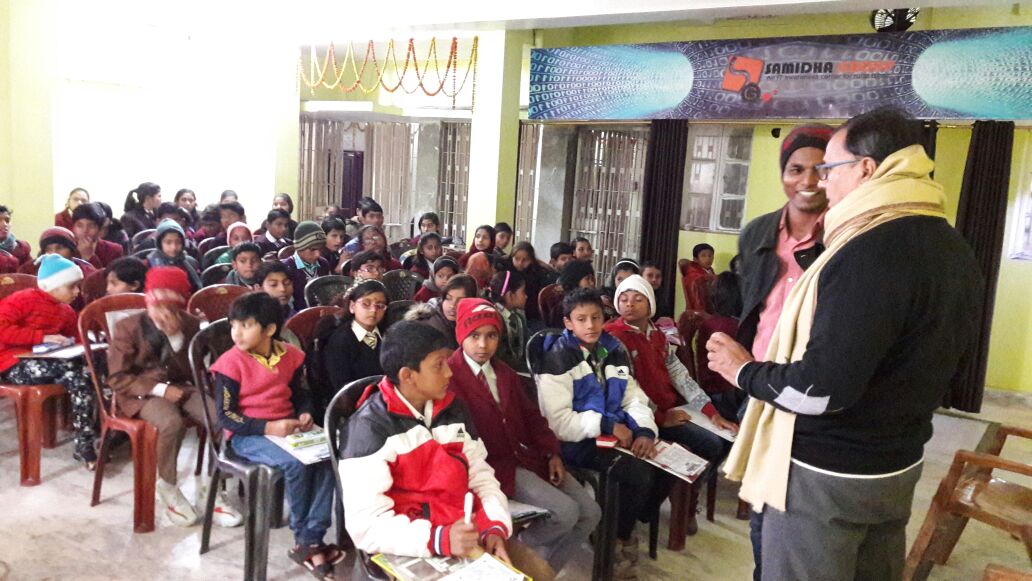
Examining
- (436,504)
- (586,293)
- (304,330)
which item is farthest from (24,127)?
(436,504)

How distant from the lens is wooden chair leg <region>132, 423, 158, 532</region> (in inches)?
115

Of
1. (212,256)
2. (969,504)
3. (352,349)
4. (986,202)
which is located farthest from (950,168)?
(212,256)

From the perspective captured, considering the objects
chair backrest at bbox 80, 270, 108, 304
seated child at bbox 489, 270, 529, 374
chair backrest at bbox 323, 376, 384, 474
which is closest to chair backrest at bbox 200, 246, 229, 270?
chair backrest at bbox 80, 270, 108, 304

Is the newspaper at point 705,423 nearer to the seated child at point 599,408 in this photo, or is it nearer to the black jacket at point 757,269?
the seated child at point 599,408

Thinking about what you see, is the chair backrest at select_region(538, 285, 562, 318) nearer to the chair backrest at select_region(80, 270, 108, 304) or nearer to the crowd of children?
the crowd of children

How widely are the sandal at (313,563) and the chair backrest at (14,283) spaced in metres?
2.12

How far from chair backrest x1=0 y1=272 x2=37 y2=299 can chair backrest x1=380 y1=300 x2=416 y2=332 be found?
1810 millimetres

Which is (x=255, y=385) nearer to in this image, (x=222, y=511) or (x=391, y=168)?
(x=222, y=511)

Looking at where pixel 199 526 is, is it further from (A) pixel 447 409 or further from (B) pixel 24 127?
(B) pixel 24 127

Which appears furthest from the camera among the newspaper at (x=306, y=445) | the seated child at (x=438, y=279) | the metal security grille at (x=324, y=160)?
the metal security grille at (x=324, y=160)

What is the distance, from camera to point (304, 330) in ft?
11.4

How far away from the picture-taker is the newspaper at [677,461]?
278 centimetres

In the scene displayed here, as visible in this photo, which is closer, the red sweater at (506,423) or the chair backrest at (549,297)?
the red sweater at (506,423)

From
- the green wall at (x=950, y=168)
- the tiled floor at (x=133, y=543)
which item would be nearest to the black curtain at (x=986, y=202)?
the green wall at (x=950, y=168)
